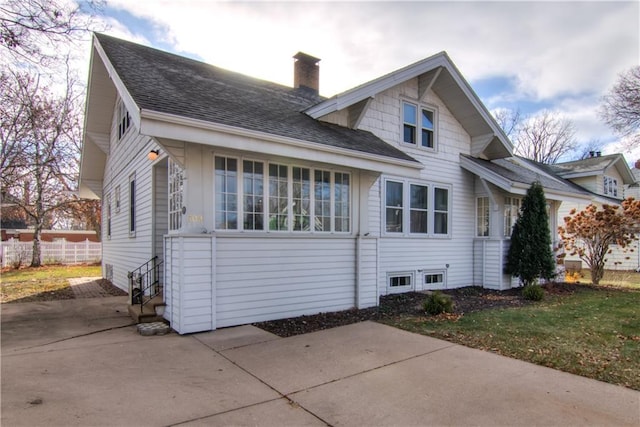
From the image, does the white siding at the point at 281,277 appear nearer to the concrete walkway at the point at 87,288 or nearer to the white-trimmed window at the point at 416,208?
the white-trimmed window at the point at 416,208

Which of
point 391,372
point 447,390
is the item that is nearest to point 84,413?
point 391,372

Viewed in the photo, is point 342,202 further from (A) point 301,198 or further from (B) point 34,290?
(B) point 34,290

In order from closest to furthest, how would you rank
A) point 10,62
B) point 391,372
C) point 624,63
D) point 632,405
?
point 632,405
point 391,372
point 10,62
point 624,63

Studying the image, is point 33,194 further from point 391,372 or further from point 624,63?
point 624,63

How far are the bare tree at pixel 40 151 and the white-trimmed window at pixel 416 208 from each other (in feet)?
51.4

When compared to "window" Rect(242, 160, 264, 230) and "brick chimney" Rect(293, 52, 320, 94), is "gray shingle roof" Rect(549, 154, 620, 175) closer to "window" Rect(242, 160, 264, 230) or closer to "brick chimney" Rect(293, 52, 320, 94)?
"brick chimney" Rect(293, 52, 320, 94)

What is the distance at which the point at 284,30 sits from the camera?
9242mm

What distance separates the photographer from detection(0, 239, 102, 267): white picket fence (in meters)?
18.9

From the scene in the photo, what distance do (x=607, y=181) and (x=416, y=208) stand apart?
18.0 meters

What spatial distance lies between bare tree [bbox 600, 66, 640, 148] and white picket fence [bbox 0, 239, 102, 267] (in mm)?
30694

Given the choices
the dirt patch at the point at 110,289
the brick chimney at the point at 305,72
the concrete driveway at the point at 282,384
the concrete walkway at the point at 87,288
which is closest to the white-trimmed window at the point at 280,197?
the concrete driveway at the point at 282,384

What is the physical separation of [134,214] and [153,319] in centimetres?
385

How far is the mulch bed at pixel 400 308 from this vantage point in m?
6.45

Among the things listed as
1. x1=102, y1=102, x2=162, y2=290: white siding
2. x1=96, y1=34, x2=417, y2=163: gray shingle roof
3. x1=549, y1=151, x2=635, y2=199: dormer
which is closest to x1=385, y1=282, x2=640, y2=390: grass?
x1=96, y1=34, x2=417, y2=163: gray shingle roof
